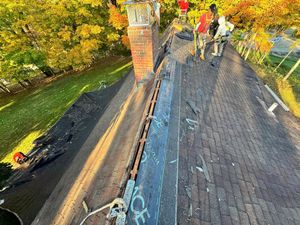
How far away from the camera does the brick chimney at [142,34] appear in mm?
4805

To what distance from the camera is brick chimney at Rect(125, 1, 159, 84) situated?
480 cm

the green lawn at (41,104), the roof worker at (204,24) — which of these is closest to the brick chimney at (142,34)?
the roof worker at (204,24)

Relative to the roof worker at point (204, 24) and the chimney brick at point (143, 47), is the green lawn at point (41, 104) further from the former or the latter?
the roof worker at point (204, 24)

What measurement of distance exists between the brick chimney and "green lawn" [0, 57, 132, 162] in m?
9.58

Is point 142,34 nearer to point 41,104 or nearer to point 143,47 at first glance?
point 143,47

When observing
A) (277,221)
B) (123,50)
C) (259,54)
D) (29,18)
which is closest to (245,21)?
(259,54)

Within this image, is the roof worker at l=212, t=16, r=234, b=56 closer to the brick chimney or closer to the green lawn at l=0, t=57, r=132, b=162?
the brick chimney

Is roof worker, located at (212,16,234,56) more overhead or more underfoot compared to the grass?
more overhead

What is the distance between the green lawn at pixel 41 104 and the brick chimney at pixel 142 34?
958cm

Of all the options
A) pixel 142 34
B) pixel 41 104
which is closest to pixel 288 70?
pixel 142 34

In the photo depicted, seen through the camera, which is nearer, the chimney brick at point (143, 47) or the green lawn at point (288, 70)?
the chimney brick at point (143, 47)

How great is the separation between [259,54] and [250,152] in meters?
A: 22.7

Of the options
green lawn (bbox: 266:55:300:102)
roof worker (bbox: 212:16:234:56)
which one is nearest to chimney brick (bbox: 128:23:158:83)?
roof worker (bbox: 212:16:234:56)

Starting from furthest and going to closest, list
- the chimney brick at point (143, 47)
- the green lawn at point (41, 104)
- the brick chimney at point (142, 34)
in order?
the green lawn at point (41, 104) → the chimney brick at point (143, 47) → the brick chimney at point (142, 34)
